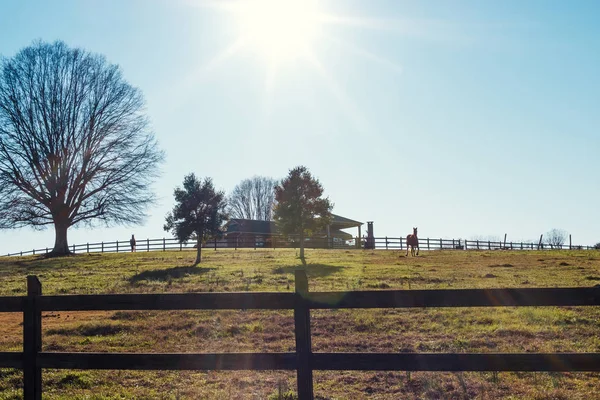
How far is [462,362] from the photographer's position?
17.6 ft

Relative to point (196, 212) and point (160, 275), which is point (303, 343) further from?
point (196, 212)

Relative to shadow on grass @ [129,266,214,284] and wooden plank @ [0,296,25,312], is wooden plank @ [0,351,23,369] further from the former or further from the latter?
shadow on grass @ [129,266,214,284]

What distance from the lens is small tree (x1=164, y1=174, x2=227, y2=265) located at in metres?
38.2

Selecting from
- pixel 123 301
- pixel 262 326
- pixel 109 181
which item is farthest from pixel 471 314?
pixel 109 181

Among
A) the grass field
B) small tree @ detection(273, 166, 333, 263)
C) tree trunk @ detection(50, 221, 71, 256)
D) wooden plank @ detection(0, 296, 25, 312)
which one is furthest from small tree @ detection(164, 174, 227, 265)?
wooden plank @ detection(0, 296, 25, 312)

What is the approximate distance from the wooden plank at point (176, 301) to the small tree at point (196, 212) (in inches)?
1247

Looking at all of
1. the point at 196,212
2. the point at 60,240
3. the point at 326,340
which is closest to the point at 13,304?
the point at 326,340

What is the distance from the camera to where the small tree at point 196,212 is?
3822 cm

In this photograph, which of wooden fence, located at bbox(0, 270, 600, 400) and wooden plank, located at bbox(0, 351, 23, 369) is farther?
wooden plank, located at bbox(0, 351, 23, 369)

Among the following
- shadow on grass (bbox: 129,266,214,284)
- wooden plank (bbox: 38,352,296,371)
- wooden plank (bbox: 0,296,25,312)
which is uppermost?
wooden plank (bbox: 0,296,25,312)

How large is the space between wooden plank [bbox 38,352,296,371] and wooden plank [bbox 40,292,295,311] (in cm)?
52

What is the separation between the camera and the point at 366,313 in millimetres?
13555

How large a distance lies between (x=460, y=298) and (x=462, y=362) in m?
0.62

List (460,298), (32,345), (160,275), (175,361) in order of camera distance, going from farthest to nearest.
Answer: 1. (160,275)
2. (32,345)
3. (175,361)
4. (460,298)
